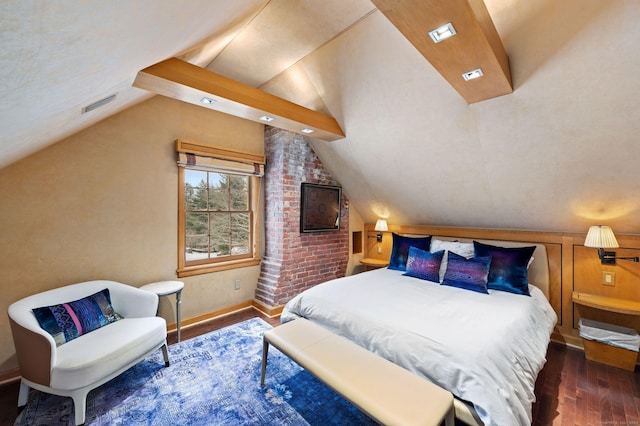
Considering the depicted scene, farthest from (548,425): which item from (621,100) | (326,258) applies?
(326,258)

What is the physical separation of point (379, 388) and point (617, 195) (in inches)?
112

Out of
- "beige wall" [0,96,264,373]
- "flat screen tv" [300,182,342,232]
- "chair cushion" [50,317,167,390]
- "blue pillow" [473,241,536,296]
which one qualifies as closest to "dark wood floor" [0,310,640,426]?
"chair cushion" [50,317,167,390]

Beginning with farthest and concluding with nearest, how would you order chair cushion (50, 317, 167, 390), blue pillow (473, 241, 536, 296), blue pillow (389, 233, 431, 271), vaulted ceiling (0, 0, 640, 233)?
1. blue pillow (389, 233, 431, 271)
2. blue pillow (473, 241, 536, 296)
3. chair cushion (50, 317, 167, 390)
4. vaulted ceiling (0, 0, 640, 233)

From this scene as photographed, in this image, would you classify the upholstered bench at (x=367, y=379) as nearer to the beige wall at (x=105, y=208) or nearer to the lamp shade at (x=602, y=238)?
the beige wall at (x=105, y=208)

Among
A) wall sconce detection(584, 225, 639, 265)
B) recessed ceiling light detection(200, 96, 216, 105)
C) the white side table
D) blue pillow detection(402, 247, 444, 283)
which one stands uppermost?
recessed ceiling light detection(200, 96, 216, 105)

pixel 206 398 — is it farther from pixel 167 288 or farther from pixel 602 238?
pixel 602 238

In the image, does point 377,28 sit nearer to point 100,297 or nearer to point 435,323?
point 435,323

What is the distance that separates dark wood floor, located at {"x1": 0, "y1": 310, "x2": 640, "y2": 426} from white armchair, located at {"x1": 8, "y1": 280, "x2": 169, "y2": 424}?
502 millimetres

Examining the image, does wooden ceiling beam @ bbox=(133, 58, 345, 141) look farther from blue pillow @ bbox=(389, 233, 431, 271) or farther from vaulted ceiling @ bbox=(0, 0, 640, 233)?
blue pillow @ bbox=(389, 233, 431, 271)

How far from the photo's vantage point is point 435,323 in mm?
1988

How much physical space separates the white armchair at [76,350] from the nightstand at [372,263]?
10.3 ft

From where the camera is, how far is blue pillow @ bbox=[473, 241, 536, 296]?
2.73 metres

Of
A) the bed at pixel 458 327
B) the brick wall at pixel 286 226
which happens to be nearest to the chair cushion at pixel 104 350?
the bed at pixel 458 327

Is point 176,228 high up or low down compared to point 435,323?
up
